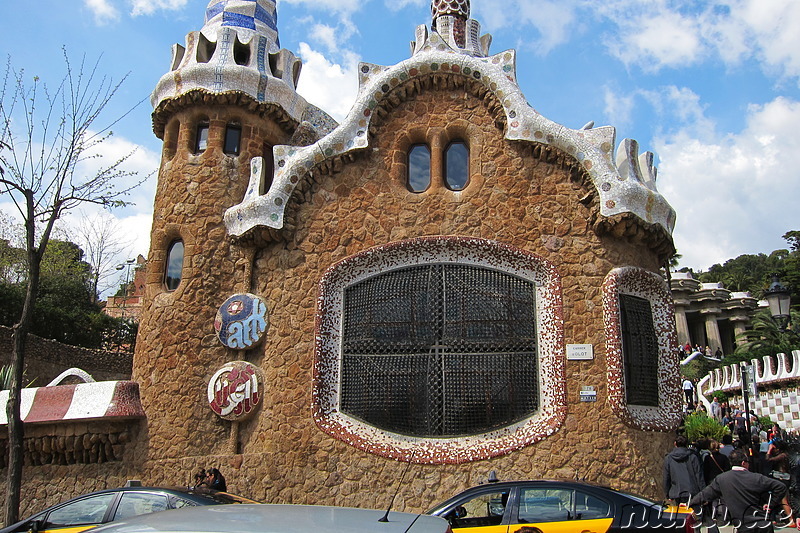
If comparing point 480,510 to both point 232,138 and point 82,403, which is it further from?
point 232,138

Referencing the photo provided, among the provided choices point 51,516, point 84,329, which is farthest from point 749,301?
point 51,516

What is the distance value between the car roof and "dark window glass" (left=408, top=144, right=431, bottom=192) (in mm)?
7250

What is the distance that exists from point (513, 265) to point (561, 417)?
6.72 feet

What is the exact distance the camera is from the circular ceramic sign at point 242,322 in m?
9.59

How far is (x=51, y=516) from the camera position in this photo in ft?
19.3

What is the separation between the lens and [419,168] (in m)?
9.94

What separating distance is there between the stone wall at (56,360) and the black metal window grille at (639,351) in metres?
14.3

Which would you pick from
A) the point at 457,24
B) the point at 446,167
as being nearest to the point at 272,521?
the point at 446,167

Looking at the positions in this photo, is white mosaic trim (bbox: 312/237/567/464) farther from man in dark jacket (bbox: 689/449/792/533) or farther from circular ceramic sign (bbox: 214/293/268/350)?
man in dark jacket (bbox: 689/449/792/533)

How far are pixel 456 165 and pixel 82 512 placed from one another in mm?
6356

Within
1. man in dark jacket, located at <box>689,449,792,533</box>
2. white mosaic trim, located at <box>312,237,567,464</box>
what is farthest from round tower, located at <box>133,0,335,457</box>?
man in dark jacket, located at <box>689,449,792,533</box>

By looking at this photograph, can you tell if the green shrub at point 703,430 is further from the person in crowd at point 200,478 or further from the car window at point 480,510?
the person in crowd at point 200,478

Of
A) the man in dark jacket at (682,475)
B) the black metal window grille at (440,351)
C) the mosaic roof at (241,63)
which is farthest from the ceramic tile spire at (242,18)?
the man in dark jacket at (682,475)

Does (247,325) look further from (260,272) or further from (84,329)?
(84,329)
